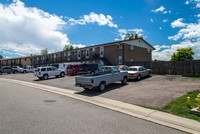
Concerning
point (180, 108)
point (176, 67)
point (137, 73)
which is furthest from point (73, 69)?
point (180, 108)

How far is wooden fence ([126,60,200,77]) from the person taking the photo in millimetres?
20594

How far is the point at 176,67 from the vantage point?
22.6m

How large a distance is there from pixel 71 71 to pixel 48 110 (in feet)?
63.4

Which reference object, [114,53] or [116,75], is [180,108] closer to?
[116,75]

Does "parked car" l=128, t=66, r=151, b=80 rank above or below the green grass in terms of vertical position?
above

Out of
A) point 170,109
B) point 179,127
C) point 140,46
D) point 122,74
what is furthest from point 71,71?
point 179,127

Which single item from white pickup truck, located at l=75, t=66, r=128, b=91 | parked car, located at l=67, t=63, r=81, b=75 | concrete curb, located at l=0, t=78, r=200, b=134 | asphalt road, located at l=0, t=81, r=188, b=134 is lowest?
concrete curb, located at l=0, t=78, r=200, b=134

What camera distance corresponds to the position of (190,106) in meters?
8.41

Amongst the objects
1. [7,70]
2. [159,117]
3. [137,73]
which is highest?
[137,73]

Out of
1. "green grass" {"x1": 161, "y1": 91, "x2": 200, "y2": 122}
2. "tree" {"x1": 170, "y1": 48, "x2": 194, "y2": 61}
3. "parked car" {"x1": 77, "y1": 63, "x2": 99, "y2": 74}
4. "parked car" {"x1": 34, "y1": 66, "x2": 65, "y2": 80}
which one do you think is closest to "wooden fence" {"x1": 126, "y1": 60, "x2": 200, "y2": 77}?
"parked car" {"x1": 77, "y1": 63, "x2": 99, "y2": 74}

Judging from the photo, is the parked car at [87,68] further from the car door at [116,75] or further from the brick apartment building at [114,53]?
the car door at [116,75]

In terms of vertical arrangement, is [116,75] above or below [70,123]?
above

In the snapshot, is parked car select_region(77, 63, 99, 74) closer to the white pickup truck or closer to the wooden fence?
the wooden fence

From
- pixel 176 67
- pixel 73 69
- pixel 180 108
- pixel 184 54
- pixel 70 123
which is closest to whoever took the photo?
pixel 70 123
